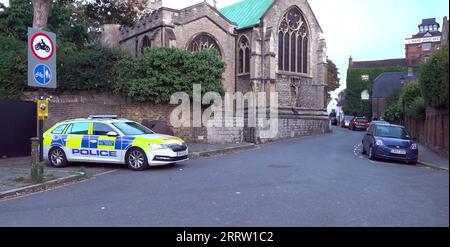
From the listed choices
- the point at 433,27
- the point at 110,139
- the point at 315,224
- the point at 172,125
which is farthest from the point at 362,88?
the point at 315,224

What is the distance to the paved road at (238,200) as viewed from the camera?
258 inches

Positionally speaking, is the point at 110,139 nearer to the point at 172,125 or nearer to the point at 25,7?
the point at 172,125

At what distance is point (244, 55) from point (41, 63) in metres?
25.2

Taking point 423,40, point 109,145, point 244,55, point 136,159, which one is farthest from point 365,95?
point 109,145

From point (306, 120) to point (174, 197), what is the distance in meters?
28.8

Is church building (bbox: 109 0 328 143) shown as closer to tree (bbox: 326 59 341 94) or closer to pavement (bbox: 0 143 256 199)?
pavement (bbox: 0 143 256 199)

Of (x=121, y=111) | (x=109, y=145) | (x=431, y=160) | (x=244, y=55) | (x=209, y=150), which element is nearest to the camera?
(x=109, y=145)

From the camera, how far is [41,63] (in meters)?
10.8

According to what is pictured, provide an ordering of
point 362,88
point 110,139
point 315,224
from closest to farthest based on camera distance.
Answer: point 315,224 < point 110,139 < point 362,88

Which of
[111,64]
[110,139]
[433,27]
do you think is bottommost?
[110,139]

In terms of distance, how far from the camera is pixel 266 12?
33.7 m

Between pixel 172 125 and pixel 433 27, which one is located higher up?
pixel 433 27

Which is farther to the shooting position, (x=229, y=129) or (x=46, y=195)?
(x=229, y=129)

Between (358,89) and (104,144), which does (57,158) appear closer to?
(104,144)
